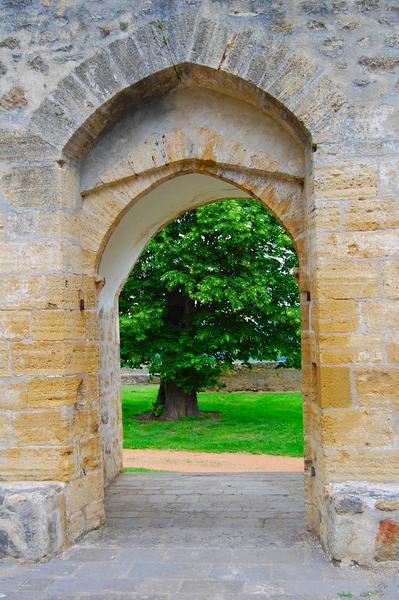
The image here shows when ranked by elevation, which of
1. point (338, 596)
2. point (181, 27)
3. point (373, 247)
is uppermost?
point (181, 27)

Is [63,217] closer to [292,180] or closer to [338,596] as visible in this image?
[292,180]

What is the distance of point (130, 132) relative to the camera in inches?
193

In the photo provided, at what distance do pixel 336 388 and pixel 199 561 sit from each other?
149 cm

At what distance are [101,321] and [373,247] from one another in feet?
10.3

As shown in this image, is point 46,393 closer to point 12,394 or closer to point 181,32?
point 12,394

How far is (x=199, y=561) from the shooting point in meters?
4.27

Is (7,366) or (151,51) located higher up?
(151,51)

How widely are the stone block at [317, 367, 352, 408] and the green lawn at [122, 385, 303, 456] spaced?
17.7 feet

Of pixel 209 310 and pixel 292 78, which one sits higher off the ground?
pixel 292 78

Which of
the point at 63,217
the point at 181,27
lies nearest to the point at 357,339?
the point at 63,217

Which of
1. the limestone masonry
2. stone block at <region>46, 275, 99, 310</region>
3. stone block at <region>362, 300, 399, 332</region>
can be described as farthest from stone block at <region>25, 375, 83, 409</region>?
stone block at <region>362, 300, 399, 332</region>

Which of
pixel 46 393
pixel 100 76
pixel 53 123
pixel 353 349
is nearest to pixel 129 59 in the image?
pixel 100 76

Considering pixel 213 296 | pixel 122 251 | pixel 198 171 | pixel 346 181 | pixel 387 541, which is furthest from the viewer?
pixel 213 296

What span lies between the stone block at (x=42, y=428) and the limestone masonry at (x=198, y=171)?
0.01 meters
